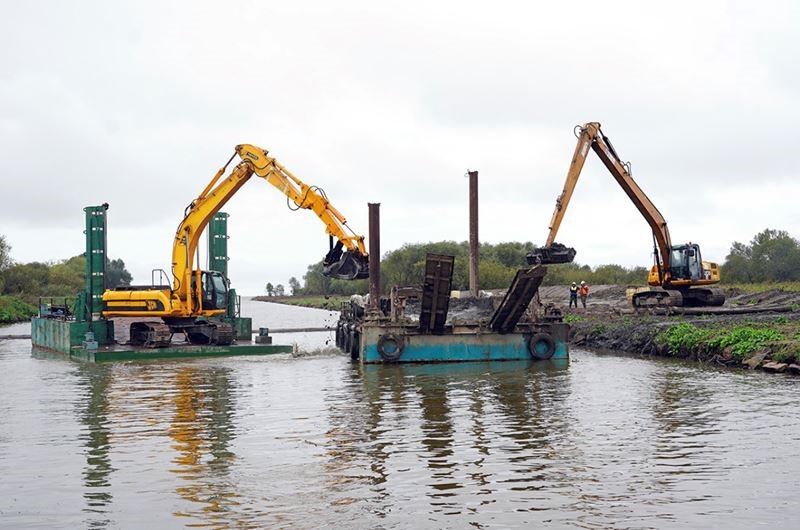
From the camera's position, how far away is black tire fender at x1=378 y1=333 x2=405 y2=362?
84.9 ft

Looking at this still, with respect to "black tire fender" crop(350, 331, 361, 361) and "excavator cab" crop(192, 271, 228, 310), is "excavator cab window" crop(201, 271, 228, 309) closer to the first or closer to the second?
"excavator cab" crop(192, 271, 228, 310)

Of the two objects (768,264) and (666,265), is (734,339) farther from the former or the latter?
(768,264)

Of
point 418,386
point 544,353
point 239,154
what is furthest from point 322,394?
point 239,154

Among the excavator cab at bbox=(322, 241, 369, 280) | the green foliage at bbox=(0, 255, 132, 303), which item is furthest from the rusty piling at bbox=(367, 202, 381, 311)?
the green foliage at bbox=(0, 255, 132, 303)

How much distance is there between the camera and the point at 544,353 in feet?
86.9

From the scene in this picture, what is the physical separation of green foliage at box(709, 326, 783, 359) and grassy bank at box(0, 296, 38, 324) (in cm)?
5526

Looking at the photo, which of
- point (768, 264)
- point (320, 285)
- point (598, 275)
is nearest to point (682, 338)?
point (768, 264)

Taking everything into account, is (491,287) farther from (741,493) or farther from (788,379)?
(741,493)

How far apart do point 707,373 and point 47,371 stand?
17.5 m

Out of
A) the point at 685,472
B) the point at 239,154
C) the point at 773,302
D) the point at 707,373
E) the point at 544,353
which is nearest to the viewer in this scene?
the point at 685,472

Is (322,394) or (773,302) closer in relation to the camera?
(322,394)

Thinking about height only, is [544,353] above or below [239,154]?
below

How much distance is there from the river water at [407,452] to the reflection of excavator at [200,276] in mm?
7503

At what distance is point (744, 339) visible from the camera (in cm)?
2536
